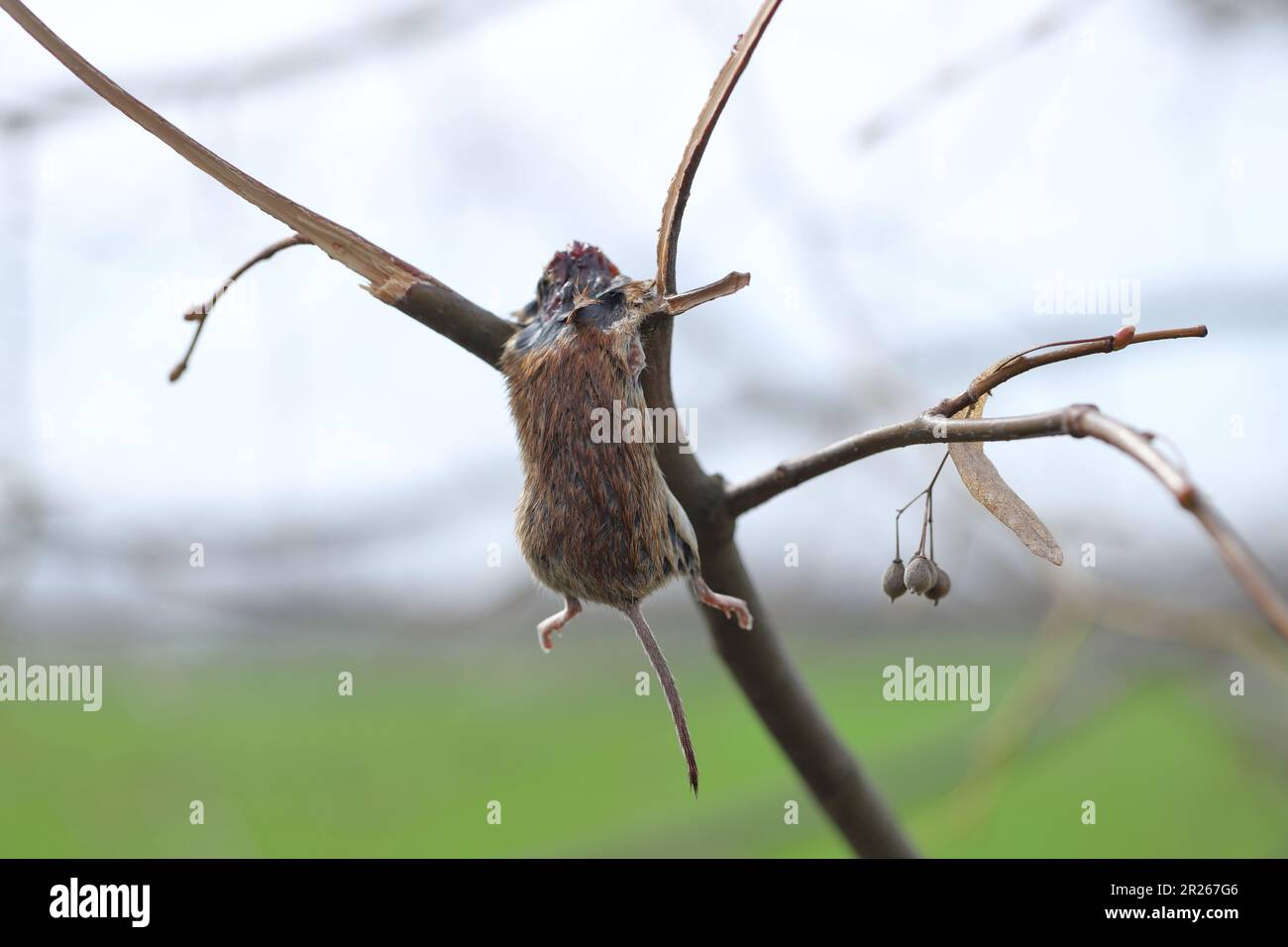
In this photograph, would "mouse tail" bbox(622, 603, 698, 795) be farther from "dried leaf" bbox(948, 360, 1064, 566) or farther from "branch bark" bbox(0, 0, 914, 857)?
"dried leaf" bbox(948, 360, 1064, 566)

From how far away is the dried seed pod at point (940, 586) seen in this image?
1.35 m

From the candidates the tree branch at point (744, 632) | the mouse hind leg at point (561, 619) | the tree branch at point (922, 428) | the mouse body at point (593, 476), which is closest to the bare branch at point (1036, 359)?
the tree branch at point (922, 428)

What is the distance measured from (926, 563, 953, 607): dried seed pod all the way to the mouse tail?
0.39 metres

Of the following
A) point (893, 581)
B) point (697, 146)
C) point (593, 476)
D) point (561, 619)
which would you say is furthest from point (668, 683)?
point (697, 146)

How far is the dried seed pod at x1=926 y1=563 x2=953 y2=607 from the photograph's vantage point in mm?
1348

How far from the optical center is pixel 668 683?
1.26 m

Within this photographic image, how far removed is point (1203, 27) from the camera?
4.06 meters

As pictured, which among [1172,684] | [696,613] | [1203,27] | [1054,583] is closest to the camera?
[696,613]

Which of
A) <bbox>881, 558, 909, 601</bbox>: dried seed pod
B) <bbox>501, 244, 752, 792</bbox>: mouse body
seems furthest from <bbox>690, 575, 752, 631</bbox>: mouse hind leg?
<bbox>881, 558, 909, 601</bbox>: dried seed pod

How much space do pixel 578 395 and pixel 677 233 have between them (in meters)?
0.26

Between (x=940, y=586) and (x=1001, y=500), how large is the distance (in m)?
0.23

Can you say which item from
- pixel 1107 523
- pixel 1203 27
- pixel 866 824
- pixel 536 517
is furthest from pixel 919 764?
pixel 536 517

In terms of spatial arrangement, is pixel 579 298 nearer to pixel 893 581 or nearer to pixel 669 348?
pixel 669 348

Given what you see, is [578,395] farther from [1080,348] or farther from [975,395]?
[1080,348]
